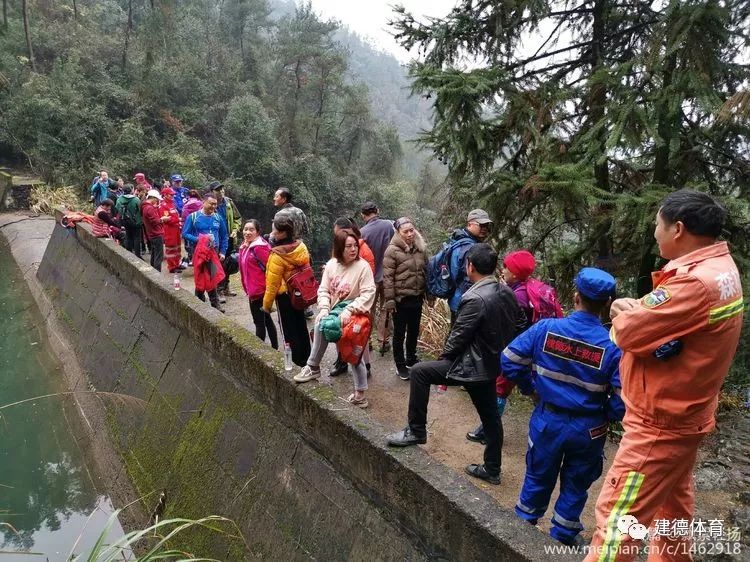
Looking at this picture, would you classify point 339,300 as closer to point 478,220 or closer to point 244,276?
point 478,220

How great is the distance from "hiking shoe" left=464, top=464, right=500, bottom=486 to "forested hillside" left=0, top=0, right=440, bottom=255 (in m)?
20.9

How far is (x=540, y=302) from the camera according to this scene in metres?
3.73

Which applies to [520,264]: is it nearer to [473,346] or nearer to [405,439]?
[473,346]

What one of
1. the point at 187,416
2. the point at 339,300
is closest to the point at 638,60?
the point at 339,300

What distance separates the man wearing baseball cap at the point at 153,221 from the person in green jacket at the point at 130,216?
66cm

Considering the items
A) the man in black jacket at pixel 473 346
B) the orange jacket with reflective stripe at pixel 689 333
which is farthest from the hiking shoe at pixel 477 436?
the orange jacket with reflective stripe at pixel 689 333

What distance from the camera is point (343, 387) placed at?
16.4 ft

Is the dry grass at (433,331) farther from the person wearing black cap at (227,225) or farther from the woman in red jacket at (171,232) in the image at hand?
the woman in red jacket at (171,232)

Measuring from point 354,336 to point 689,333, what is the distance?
2455 millimetres

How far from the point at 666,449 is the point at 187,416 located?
4784 millimetres

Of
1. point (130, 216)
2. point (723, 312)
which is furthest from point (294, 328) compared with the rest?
point (130, 216)

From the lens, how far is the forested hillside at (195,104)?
20453 mm

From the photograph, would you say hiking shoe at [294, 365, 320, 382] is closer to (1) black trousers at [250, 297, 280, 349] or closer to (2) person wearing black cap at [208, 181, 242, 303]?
(1) black trousers at [250, 297, 280, 349]

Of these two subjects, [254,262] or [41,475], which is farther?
[41,475]
